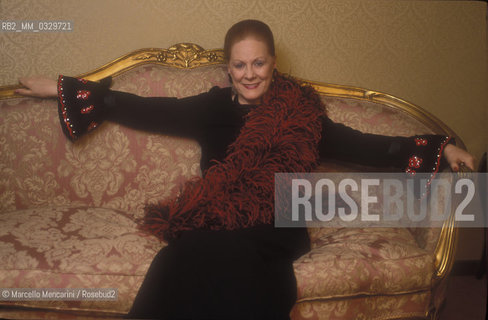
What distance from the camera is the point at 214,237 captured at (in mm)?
1131

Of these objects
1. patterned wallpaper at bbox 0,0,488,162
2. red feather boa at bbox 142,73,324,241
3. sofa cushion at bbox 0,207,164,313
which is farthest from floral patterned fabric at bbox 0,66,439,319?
patterned wallpaper at bbox 0,0,488,162

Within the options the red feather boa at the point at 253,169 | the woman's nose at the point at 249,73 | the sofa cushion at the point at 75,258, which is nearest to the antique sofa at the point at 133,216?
the sofa cushion at the point at 75,258

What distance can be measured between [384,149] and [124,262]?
105 centimetres

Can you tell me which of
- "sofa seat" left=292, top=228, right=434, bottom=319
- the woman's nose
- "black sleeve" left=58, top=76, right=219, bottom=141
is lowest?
"sofa seat" left=292, top=228, right=434, bottom=319

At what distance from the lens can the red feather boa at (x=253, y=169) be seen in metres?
1.26

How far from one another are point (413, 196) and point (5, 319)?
151 centimetres

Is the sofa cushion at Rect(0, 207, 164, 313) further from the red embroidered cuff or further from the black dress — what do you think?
the red embroidered cuff

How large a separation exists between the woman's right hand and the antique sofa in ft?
0.15

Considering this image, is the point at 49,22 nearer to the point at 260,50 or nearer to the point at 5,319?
Result: the point at 260,50

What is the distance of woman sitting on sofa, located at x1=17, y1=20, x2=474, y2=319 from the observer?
3.30 ft

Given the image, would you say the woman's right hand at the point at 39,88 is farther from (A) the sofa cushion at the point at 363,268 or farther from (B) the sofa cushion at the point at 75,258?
(A) the sofa cushion at the point at 363,268

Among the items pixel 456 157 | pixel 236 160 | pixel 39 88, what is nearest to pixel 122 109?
pixel 39 88

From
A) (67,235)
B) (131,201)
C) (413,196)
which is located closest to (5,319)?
(67,235)

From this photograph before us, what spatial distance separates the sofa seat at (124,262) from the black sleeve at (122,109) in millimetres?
436
